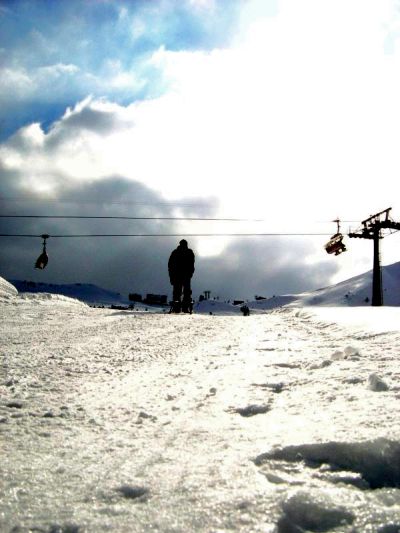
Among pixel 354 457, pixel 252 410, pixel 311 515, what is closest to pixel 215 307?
pixel 252 410

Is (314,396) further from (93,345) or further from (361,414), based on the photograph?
(93,345)

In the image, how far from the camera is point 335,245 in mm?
28594

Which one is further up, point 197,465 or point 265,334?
point 265,334

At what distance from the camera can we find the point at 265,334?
263 inches

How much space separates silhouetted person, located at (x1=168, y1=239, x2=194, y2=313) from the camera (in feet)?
48.4

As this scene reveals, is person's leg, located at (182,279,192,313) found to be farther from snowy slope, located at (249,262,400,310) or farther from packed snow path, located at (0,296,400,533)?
snowy slope, located at (249,262,400,310)

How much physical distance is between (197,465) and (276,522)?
1.57ft

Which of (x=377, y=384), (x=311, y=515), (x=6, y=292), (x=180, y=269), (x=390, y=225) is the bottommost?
(x=311, y=515)

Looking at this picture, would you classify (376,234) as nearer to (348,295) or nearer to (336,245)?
(336,245)

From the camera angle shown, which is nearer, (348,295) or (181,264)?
(181,264)

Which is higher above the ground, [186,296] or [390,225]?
[390,225]

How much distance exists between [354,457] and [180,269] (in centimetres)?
1294

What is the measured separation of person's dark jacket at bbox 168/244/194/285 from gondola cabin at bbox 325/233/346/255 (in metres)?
16.4

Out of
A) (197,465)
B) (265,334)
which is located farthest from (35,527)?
(265,334)
